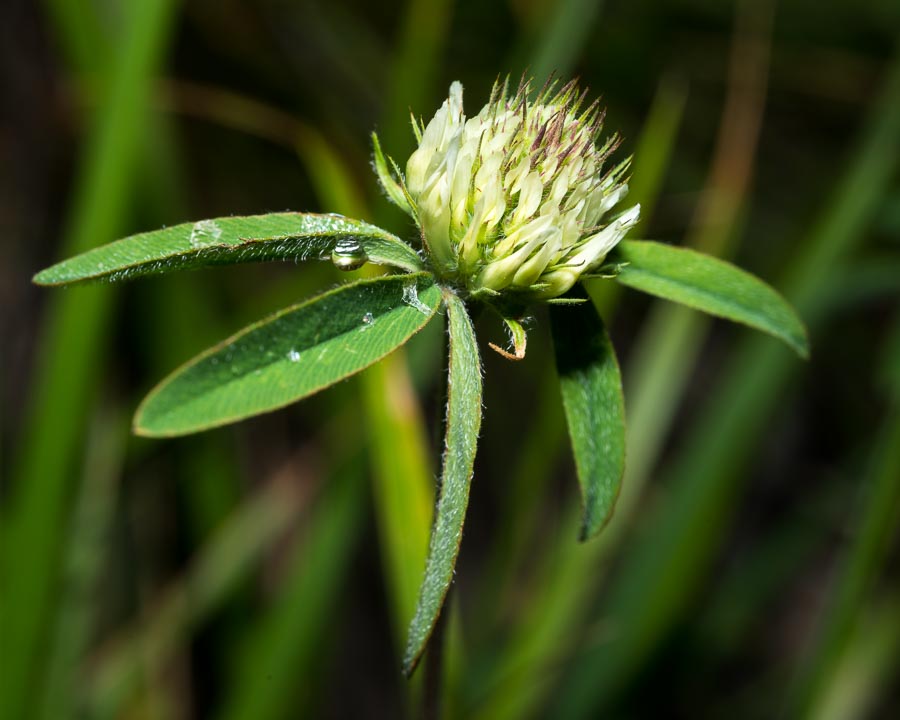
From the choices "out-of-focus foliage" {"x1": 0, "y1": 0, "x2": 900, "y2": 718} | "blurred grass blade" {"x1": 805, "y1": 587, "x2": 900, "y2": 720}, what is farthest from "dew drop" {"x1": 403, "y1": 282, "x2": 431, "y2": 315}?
"blurred grass blade" {"x1": 805, "y1": 587, "x2": 900, "y2": 720}

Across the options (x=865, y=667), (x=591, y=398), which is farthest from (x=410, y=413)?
(x=865, y=667)

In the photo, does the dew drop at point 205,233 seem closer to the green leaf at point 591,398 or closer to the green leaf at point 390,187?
the green leaf at point 390,187

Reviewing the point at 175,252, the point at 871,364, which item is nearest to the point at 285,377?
the point at 175,252

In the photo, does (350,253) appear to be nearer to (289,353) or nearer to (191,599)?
(289,353)

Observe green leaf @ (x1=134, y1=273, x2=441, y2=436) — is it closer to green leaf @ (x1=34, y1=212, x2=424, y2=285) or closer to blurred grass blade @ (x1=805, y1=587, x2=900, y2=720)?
green leaf @ (x1=34, y1=212, x2=424, y2=285)

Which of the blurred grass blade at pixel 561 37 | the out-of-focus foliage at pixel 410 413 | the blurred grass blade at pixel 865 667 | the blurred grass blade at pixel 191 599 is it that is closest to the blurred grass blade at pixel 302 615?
the out-of-focus foliage at pixel 410 413
